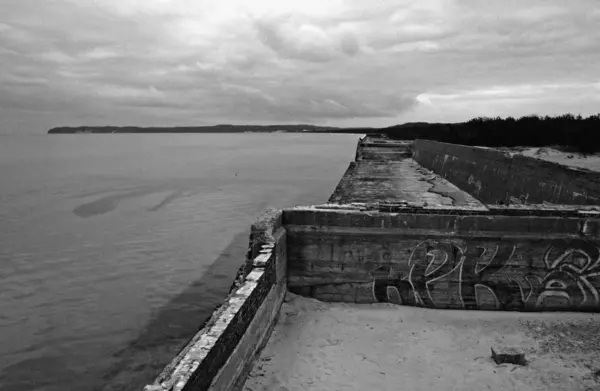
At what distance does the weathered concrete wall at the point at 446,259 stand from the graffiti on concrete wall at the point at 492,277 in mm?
15

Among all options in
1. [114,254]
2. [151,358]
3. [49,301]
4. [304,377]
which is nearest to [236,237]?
[114,254]

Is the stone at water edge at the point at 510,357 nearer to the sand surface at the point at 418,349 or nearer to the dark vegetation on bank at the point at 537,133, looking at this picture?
the sand surface at the point at 418,349

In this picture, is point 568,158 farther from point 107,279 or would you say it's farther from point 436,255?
point 107,279

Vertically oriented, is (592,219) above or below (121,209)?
above

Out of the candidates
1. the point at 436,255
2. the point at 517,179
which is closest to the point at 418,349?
the point at 436,255

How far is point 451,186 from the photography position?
21109 millimetres

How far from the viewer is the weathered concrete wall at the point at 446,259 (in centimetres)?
698

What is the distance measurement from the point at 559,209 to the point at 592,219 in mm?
469

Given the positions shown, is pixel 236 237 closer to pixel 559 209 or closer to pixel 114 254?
pixel 114 254

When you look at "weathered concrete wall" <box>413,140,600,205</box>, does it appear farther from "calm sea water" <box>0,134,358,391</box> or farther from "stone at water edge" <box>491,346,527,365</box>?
"calm sea water" <box>0,134,358,391</box>

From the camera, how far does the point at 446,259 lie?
7.22 meters

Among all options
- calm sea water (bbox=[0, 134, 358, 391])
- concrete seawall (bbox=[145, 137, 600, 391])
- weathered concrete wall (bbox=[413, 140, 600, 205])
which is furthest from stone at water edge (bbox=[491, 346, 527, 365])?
calm sea water (bbox=[0, 134, 358, 391])

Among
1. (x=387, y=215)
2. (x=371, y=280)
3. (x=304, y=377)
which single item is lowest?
(x=304, y=377)

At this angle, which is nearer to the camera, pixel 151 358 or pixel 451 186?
pixel 151 358
